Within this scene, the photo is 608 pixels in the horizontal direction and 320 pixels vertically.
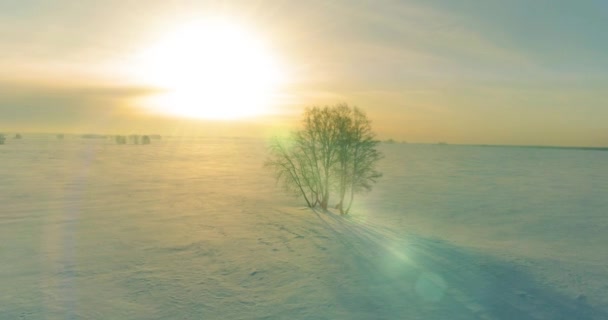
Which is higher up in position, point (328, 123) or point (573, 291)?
point (328, 123)

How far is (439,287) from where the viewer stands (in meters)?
13.2

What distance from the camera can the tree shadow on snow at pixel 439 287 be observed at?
11.7 m

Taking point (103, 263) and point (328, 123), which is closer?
point (103, 263)

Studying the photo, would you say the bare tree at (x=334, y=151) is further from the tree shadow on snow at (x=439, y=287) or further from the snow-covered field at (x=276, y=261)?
the tree shadow on snow at (x=439, y=287)

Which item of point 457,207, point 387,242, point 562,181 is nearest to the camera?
point 387,242

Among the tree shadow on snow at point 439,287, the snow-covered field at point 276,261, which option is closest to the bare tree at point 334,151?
the snow-covered field at point 276,261

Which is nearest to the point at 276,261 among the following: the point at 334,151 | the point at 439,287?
the point at 439,287

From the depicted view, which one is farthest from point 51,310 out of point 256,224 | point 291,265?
point 256,224

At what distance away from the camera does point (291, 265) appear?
1483cm

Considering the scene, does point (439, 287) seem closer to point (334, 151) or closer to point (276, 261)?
point (276, 261)

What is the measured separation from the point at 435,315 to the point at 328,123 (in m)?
19.8

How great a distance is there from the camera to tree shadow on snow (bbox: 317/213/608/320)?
38.3 ft

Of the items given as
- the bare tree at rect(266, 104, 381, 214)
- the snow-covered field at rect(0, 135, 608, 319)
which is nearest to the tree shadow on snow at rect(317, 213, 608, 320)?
the snow-covered field at rect(0, 135, 608, 319)

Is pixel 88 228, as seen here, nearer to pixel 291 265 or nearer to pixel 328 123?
pixel 291 265
